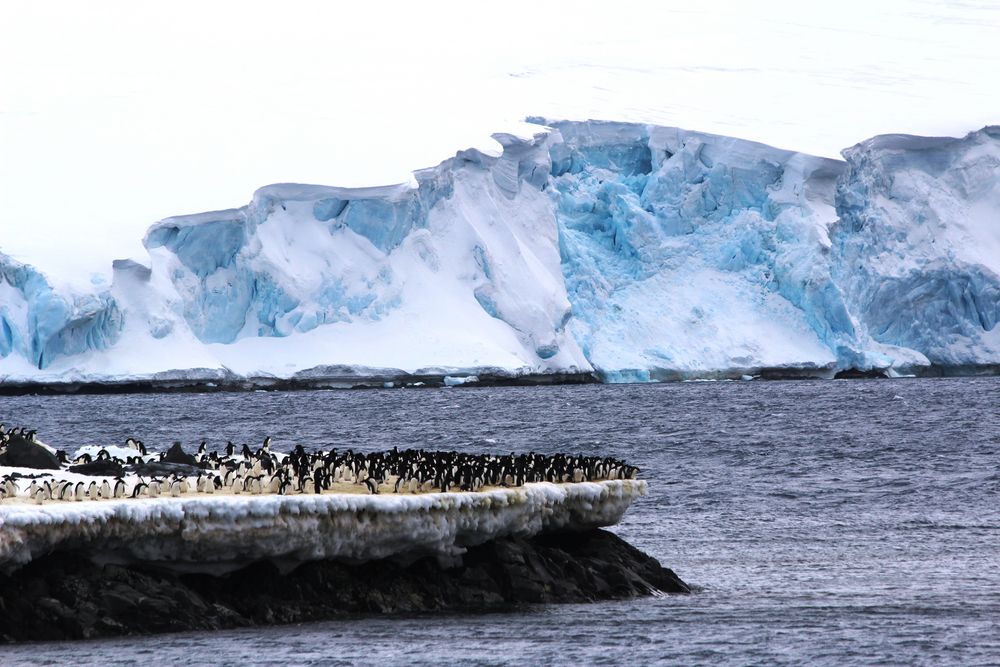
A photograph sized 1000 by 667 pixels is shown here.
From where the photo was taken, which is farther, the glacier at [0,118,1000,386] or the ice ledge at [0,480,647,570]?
the glacier at [0,118,1000,386]

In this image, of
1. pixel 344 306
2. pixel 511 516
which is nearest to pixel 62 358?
pixel 344 306

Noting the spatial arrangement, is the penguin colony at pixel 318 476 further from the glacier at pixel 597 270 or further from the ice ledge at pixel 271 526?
the glacier at pixel 597 270

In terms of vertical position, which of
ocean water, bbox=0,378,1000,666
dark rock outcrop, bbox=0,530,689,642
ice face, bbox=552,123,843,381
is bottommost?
ocean water, bbox=0,378,1000,666

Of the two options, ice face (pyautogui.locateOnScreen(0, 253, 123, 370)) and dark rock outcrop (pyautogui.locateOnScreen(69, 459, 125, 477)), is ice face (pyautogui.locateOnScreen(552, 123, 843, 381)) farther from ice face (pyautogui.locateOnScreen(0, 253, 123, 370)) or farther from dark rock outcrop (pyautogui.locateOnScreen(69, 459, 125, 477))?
dark rock outcrop (pyautogui.locateOnScreen(69, 459, 125, 477))

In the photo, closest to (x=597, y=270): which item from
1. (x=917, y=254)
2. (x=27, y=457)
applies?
(x=917, y=254)

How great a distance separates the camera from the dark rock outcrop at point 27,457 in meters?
15.8

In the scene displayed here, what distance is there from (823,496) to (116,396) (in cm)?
3826

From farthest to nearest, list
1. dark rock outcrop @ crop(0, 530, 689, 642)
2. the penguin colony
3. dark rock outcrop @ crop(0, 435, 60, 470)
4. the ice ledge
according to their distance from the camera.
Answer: dark rock outcrop @ crop(0, 435, 60, 470), the penguin colony, dark rock outcrop @ crop(0, 530, 689, 642), the ice ledge

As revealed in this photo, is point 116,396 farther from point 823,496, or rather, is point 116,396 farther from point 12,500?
point 12,500

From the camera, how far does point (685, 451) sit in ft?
112

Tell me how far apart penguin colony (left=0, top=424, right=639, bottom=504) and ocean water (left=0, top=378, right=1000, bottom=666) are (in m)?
1.26

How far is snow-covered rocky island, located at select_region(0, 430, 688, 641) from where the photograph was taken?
39.5 ft

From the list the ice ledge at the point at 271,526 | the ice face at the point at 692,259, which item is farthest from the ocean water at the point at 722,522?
the ice face at the point at 692,259

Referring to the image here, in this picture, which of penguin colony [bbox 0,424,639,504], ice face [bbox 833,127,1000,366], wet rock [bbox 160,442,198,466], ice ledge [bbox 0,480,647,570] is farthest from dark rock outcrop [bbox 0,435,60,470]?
ice face [bbox 833,127,1000,366]
